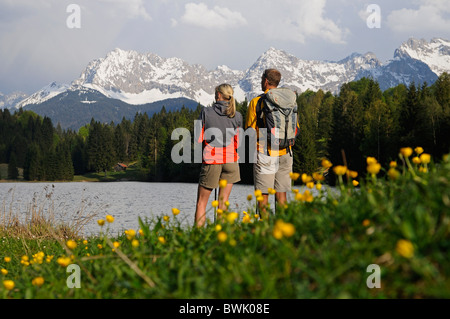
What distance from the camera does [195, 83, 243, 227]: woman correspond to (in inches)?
260

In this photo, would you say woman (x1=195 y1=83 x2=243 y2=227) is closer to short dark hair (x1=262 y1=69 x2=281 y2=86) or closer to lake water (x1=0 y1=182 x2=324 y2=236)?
lake water (x1=0 y1=182 x2=324 y2=236)

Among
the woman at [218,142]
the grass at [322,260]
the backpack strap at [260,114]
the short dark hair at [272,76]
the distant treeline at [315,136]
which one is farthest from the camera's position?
the distant treeline at [315,136]

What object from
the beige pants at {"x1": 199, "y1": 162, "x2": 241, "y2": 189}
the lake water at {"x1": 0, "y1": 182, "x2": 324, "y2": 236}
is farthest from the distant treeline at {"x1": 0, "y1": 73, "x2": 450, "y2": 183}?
the lake water at {"x1": 0, "y1": 182, "x2": 324, "y2": 236}

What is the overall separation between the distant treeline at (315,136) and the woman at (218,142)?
248cm

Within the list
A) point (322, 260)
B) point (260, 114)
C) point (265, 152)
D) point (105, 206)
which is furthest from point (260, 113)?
point (105, 206)

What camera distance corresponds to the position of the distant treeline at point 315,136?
44.2 m

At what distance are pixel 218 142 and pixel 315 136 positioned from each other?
276ft

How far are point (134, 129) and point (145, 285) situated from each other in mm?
161824

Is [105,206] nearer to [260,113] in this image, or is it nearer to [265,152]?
[265,152]

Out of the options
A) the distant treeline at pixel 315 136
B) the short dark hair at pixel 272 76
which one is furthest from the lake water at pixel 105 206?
the distant treeline at pixel 315 136

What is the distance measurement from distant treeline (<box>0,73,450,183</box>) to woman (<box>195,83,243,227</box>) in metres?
2.48

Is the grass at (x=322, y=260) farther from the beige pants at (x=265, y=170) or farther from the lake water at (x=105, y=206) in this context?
the beige pants at (x=265, y=170)

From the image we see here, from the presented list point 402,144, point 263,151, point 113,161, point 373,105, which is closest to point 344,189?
point 263,151

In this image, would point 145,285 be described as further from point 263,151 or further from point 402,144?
point 402,144
